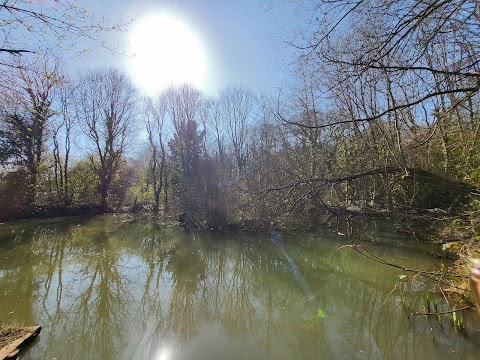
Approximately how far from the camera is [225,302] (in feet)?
18.5

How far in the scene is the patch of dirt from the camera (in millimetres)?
3652

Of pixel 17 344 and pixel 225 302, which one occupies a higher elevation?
pixel 17 344

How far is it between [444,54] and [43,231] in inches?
603

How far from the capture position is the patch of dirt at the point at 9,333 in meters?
3.65

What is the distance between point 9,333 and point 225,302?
10.7 feet

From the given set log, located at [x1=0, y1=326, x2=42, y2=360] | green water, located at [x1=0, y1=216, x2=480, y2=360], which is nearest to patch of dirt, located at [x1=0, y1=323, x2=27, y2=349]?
log, located at [x1=0, y1=326, x2=42, y2=360]

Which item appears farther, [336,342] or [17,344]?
[336,342]

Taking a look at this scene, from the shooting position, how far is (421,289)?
5516mm

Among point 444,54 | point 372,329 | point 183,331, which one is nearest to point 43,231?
point 183,331

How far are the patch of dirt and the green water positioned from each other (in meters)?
0.26

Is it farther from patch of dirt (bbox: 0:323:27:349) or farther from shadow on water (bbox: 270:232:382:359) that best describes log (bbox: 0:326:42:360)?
shadow on water (bbox: 270:232:382:359)

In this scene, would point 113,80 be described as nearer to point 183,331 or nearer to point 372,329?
point 183,331

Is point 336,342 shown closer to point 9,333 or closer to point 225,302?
point 225,302

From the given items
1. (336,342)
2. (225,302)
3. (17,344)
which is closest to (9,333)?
(17,344)
